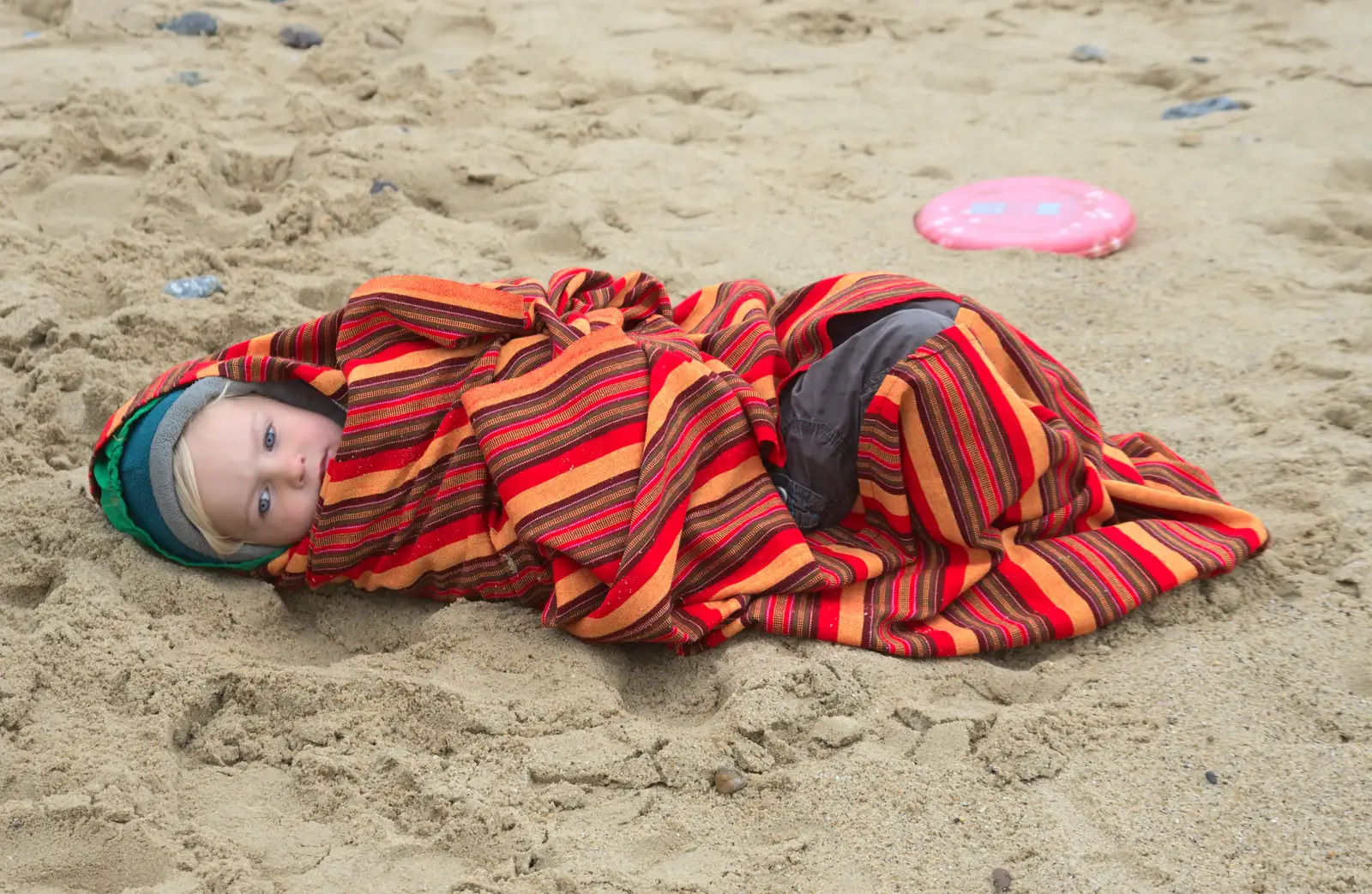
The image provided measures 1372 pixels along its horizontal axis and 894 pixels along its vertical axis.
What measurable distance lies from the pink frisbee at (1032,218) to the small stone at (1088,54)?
111 cm

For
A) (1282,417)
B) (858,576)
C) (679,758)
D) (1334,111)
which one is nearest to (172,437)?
(679,758)

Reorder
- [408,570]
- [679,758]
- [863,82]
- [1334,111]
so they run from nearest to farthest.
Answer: [679,758]
[408,570]
[1334,111]
[863,82]

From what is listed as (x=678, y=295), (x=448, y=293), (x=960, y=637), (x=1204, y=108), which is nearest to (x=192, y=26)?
(x=678, y=295)

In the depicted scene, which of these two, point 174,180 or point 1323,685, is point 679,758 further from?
point 174,180

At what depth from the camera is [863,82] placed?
421 centimetres

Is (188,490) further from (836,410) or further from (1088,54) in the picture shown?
(1088,54)

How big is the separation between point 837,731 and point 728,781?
A: 0.59 ft

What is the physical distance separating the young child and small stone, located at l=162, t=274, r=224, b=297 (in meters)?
0.73

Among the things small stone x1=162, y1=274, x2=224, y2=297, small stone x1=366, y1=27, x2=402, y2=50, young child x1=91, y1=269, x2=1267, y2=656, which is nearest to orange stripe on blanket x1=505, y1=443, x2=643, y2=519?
young child x1=91, y1=269, x2=1267, y2=656

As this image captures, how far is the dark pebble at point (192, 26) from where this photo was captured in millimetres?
4293

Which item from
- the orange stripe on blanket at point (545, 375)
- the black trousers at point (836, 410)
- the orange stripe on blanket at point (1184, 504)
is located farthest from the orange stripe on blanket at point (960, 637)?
the orange stripe on blanket at point (545, 375)

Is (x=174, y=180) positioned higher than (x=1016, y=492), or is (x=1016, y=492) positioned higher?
(x=174, y=180)

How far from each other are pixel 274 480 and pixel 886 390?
1.02 m

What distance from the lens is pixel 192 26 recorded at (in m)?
4.30
